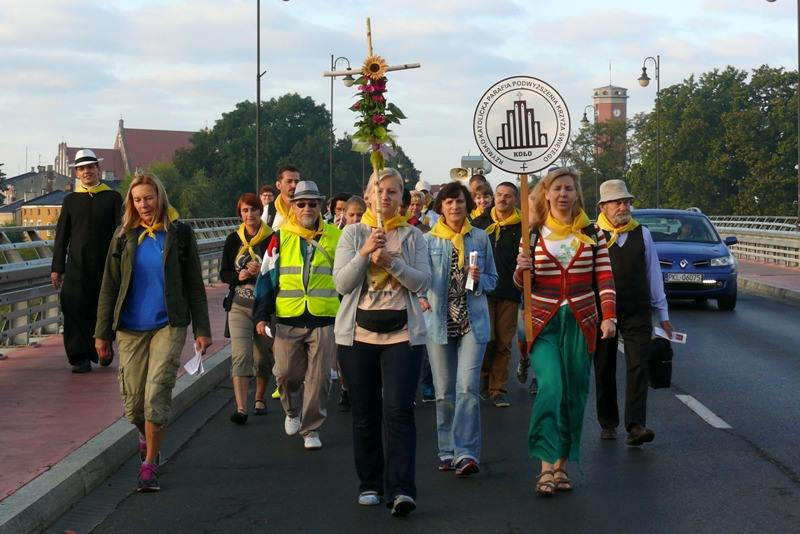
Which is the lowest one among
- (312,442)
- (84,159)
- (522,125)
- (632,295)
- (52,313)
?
(312,442)

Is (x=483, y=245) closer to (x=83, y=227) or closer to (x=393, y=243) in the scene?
(x=393, y=243)

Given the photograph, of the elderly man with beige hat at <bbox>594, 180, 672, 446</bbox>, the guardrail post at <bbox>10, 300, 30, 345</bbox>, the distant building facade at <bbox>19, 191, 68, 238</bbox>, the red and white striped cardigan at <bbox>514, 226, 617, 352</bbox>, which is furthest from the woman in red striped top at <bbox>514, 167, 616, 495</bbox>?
the distant building facade at <bbox>19, 191, 68, 238</bbox>

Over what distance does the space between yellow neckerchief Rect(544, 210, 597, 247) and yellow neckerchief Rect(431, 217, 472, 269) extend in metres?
0.82

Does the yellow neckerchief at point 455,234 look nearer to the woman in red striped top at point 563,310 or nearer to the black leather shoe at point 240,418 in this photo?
the woman in red striped top at point 563,310

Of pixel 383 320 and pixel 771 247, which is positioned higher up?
pixel 383 320

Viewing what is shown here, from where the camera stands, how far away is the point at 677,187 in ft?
327

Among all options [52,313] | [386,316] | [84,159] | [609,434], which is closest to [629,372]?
[609,434]

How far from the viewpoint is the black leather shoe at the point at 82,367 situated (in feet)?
38.8

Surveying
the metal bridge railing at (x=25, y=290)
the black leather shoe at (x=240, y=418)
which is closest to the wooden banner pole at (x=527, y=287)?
the black leather shoe at (x=240, y=418)

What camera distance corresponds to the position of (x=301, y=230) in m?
8.85

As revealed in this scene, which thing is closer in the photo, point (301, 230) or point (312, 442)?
point (312, 442)

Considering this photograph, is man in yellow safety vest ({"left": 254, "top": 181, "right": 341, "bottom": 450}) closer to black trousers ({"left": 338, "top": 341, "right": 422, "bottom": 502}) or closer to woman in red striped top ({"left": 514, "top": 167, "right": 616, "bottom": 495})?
woman in red striped top ({"left": 514, "top": 167, "right": 616, "bottom": 495})

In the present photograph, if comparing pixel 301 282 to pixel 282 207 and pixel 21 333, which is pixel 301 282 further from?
pixel 21 333

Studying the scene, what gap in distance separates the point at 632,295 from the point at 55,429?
382 cm
